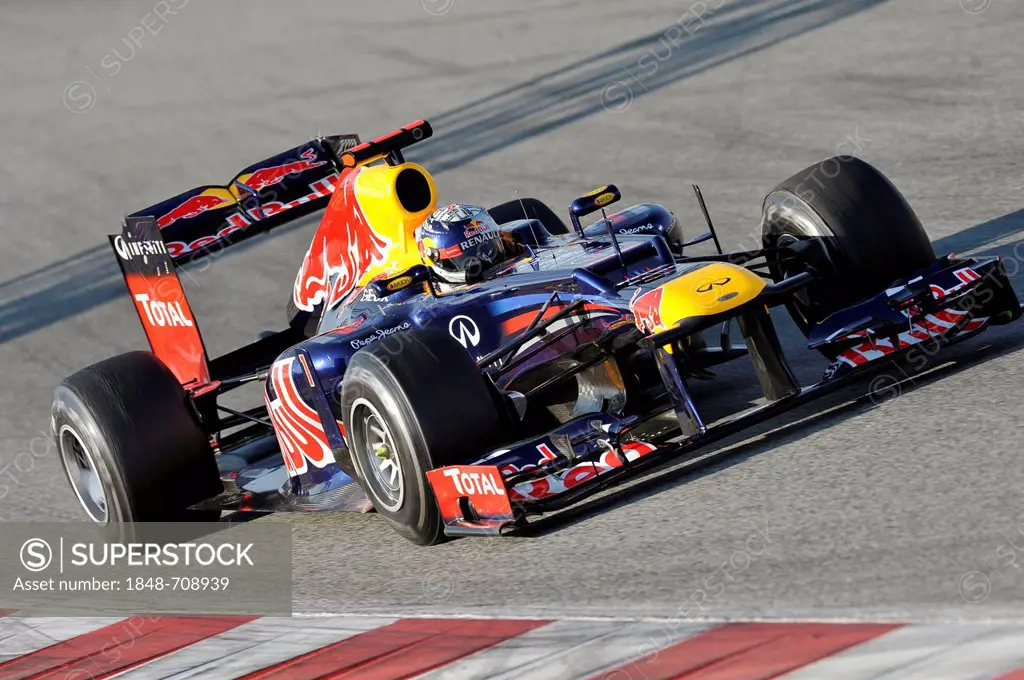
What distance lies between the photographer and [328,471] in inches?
272

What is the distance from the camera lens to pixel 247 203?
8.19m

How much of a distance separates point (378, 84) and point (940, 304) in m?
11.2

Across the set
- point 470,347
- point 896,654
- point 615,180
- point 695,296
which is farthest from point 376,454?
point 615,180

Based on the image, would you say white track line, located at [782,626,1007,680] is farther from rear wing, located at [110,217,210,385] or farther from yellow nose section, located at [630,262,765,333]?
rear wing, located at [110,217,210,385]

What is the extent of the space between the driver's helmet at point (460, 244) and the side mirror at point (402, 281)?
0.22ft

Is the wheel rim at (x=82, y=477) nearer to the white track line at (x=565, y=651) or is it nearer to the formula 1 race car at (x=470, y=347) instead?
the formula 1 race car at (x=470, y=347)

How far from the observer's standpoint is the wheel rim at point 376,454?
6.27m

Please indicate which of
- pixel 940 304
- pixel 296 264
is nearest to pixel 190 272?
pixel 296 264

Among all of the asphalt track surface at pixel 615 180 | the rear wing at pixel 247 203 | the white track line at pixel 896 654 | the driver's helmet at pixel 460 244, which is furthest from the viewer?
the rear wing at pixel 247 203

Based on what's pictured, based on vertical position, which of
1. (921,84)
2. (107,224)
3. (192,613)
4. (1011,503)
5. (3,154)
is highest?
(3,154)

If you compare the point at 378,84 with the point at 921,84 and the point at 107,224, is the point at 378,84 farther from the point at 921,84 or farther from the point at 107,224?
the point at 921,84

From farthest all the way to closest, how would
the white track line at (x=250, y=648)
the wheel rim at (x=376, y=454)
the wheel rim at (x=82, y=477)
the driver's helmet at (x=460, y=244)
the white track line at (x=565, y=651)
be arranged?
the wheel rim at (x=82, y=477) < the driver's helmet at (x=460, y=244) < the wheel rim at (x=376, y=454) < the white track line at (x=250, y=648) < the white track line at (x=565, y=651)

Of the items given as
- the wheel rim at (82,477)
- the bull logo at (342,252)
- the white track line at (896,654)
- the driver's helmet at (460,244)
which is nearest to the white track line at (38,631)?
the wheel rim at (82,477)

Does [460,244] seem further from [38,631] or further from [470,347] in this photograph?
[38,631]
